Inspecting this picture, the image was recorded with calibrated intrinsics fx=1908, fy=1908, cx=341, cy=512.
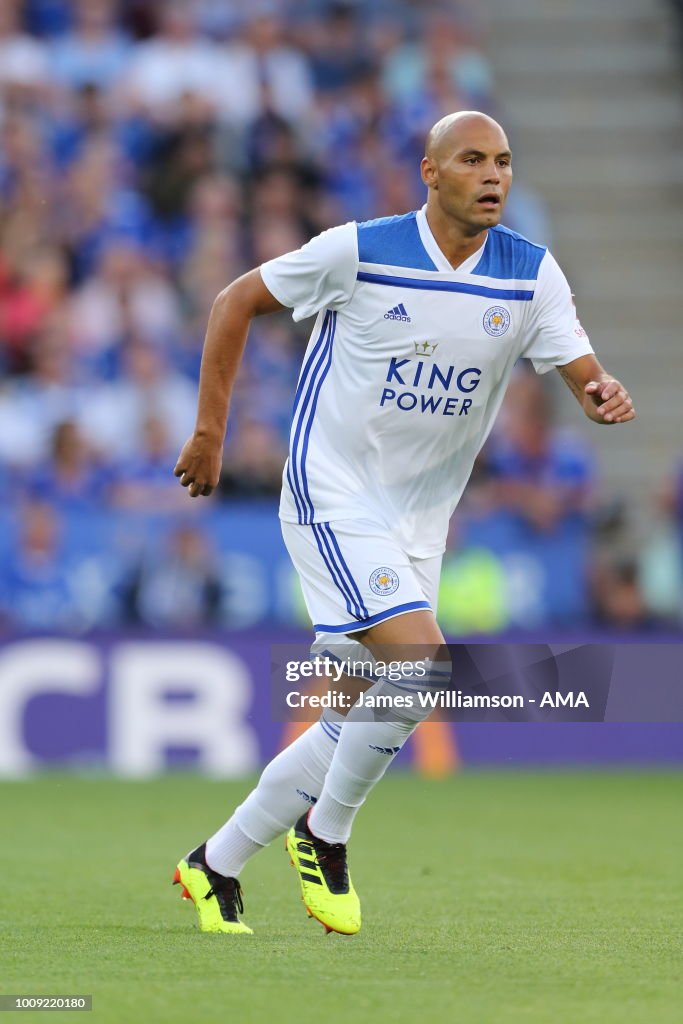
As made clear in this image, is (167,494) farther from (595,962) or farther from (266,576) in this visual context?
(595,962)

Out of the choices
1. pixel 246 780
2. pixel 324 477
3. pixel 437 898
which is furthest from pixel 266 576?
pixel 324 477

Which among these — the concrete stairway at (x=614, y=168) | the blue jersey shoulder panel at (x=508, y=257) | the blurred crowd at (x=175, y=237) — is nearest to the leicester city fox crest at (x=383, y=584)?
the blue jersey shoulder panel at (x=508, y=257)

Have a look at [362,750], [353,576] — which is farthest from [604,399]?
[362,750]

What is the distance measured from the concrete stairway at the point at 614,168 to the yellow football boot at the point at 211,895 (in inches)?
421

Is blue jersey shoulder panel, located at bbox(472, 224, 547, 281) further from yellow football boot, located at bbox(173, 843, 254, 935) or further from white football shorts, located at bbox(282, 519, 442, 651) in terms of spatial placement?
yellow football boot, located at bbox(173, 843, 254, 935)

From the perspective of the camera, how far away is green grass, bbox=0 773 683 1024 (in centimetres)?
468

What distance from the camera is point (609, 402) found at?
18.5 ft

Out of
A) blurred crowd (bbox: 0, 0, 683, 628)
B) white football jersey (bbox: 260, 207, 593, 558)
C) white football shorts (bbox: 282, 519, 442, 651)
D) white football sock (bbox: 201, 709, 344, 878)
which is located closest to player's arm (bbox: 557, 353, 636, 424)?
→ white football jersey (bbox: 260, 207, 593, 558)

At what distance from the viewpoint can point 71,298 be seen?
46.5 ft

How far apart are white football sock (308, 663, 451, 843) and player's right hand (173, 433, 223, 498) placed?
80cm

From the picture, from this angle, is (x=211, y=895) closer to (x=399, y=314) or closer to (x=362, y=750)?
(x=362, y=750)

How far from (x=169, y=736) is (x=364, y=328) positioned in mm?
6770

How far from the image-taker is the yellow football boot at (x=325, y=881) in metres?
5.84

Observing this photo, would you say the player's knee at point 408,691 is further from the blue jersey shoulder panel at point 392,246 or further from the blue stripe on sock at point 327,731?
the blue jersey shoulder panel at point 392,246
